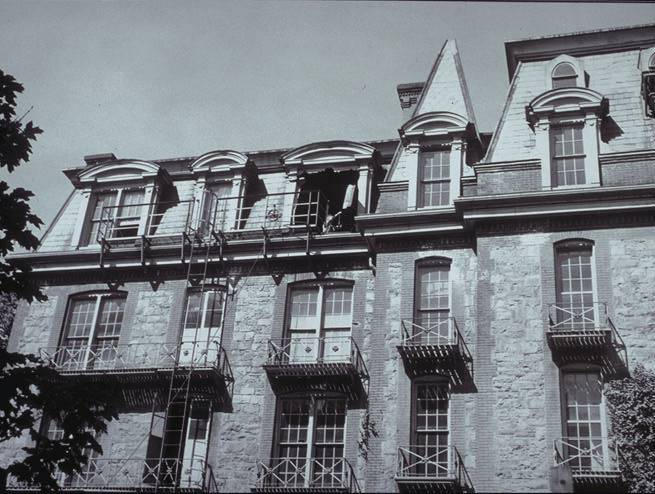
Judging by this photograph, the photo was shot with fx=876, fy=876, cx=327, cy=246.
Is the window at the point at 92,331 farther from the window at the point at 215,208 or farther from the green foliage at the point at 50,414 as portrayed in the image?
the green foliage at the point at 50,414

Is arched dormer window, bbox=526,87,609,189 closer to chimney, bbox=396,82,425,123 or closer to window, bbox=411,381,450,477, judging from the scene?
chimney, bbox=396,82,425,123

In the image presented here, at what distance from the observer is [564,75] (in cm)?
2747

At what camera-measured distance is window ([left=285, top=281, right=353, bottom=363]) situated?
2591cm

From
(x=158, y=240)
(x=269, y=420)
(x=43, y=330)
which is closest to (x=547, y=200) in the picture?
(x=269, y=420)

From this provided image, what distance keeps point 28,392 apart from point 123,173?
12937 millimetres

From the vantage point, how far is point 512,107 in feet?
89.7

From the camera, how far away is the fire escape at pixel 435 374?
22219 mm

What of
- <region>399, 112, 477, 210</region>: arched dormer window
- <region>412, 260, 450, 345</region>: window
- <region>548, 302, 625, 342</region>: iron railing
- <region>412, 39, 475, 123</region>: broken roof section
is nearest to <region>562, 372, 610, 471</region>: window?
<region>548, 302, 625, 342</region>: iron railing

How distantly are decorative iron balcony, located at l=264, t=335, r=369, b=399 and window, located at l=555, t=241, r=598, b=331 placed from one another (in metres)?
5.89

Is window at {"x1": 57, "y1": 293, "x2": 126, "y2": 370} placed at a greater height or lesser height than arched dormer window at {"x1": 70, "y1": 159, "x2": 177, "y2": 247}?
lesser

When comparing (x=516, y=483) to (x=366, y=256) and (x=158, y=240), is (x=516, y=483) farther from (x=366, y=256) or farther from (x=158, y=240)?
(x=158, y=240)

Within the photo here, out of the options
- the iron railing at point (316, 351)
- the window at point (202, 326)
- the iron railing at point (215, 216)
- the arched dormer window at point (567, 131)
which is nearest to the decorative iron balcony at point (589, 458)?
the iron railing at point (316, 351)

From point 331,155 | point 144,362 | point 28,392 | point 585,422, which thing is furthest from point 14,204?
point 585,422

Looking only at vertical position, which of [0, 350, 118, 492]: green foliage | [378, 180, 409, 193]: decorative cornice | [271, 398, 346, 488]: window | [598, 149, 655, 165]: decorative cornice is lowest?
[0, 350, 118, 492]: green foliage
